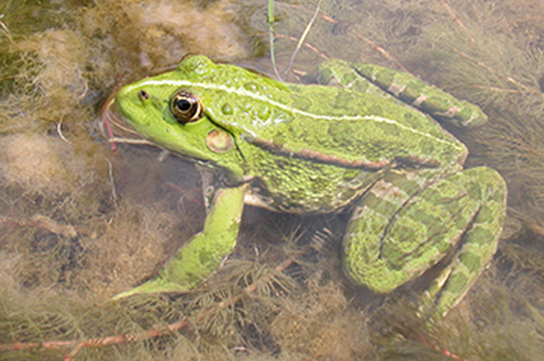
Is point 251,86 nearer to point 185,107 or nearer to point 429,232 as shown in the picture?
point 185,107

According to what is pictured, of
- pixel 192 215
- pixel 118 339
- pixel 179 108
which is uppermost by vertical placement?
pixel 179 108

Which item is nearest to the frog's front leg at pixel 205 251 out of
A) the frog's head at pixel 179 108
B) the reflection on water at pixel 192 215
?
the reflection on water at pixel 192 215

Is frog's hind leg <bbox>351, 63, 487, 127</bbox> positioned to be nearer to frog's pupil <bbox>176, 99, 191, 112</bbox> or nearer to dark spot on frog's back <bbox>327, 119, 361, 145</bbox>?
dark spot on frog's back <bbox>327, 119, 361, 145</bbox>

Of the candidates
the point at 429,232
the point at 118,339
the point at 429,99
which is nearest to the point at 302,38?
the point at 429,99

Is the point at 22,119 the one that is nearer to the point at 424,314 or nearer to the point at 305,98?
the point at 305,98

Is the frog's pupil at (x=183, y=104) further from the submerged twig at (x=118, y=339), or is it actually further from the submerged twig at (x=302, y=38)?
the submerged twig at (x=302, y=38)

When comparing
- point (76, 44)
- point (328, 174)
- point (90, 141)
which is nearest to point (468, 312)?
point (328, 174)

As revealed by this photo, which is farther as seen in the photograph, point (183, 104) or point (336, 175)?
point (336, 175)

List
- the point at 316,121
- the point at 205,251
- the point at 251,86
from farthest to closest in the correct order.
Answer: the point at 205,251
the point at 316,121
the point at 251,86
